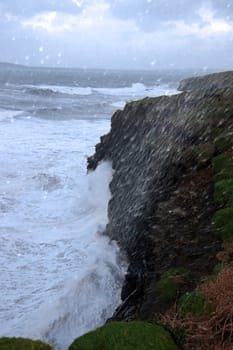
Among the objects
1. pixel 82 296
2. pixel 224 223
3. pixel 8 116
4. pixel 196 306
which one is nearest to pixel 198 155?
pixel 224 223

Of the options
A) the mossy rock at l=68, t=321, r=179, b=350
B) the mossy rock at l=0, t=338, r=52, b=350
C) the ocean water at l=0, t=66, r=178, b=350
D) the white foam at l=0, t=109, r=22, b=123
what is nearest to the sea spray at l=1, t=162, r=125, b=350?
the ocean water at l=0, t=66, r=178, b=350

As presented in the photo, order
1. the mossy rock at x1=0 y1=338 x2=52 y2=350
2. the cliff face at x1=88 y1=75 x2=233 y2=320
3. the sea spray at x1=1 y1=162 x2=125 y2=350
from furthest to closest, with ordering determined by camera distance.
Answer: the sea spray at x1=1 y1=162 x2=125 y2=350
the cliff face at x1=88 y1=75 x2=233 y2=320
the mossy rock at x1=0 y1=338 x2=52 y2=350

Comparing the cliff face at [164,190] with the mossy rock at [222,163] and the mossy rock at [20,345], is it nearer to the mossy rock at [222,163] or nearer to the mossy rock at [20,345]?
the mossy rock at [222,163]

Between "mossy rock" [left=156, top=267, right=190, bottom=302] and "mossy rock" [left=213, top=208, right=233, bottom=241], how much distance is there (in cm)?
128

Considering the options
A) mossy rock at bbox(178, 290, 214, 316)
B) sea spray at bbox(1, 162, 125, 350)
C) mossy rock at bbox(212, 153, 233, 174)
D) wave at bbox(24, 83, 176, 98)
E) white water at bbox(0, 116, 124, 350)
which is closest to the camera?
mossy rock at bbox(178, 290, 214, 316)

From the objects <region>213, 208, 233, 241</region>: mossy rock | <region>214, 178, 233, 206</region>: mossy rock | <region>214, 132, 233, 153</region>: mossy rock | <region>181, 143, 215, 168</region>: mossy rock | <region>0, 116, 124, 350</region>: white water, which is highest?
<region>214, 132, 233, 153</region>: mossy rock

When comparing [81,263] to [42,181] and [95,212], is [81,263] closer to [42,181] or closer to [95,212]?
[95,212]

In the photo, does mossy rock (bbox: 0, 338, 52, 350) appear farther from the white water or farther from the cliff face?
the white water

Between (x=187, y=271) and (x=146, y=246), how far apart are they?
3.00 m

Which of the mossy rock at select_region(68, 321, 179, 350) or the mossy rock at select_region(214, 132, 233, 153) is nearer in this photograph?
the mossy rock at select_region(68, 321, 179, 350)

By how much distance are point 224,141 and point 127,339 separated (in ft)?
32.5

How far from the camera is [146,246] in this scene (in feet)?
39.4

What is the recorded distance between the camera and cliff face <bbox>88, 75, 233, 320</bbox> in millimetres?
10180

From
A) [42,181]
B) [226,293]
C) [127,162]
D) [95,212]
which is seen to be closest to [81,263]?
[95,212]
